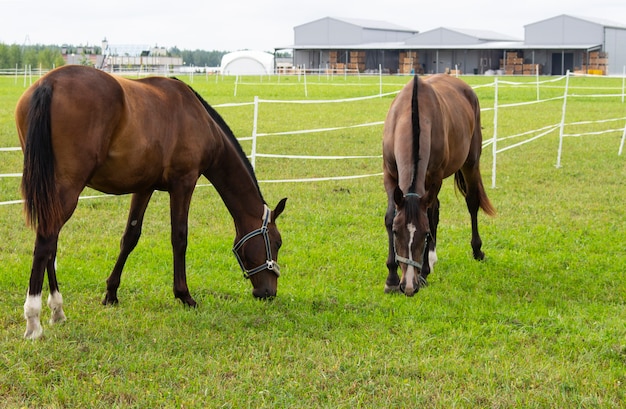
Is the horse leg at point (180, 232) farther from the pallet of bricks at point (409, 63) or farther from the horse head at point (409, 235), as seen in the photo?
the pallet of bricks at point (409, 63)

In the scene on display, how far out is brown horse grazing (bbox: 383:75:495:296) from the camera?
16.9 ft

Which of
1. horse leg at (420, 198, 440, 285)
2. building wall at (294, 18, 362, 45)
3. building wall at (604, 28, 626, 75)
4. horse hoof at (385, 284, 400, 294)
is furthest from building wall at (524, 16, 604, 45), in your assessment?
horse hoof at (385, 284, 400, 294)

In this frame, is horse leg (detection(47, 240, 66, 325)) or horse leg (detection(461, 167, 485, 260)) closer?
horse leg (detection(47, 240, 66, 325))

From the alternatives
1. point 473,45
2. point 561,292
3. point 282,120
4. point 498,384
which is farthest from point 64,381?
point 473,45

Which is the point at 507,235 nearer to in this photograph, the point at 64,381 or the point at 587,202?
the point at 587,202

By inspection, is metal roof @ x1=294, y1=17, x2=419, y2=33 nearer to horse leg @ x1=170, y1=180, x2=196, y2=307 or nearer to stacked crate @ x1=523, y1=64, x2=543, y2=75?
stacked crate @ x1=523, y1=64, x2=543, y2=75

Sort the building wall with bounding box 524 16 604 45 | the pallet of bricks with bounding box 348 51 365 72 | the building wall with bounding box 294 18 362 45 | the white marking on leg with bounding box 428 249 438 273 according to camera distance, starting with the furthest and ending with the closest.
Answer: the building wall with bounding box 294 18 362 45, the pallet of bricks with bounding box 348 51 365 72, the building wall with bounding box 524 16 604 45, the white marking on leg with bounding box 428 249 438 273

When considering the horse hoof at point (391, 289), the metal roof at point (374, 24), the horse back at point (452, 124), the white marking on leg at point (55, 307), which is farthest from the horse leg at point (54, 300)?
the metal roof at point (374, 24)

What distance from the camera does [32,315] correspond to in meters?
4.42

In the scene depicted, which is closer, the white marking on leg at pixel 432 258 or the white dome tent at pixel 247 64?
the white marking on leg at pixel 432 258

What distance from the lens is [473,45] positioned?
185 ft

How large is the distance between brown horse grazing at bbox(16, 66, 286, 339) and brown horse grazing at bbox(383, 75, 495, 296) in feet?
3.15

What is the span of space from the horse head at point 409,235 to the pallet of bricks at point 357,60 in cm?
5516

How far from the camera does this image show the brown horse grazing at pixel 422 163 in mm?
5141
